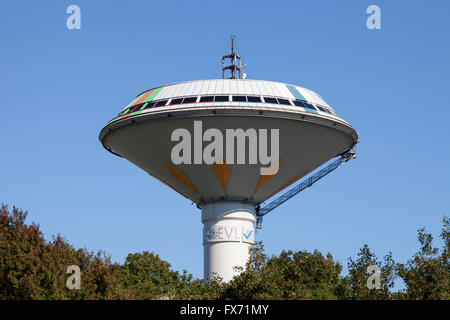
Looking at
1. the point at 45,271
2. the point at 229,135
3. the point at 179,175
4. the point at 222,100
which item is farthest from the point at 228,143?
the point at 45,271

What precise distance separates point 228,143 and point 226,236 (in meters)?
6.37

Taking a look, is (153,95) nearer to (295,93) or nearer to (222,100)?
(222,100)

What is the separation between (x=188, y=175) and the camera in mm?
40688

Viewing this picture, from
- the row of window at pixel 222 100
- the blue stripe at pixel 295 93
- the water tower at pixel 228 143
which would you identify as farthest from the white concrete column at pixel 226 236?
the blue stripe at pixel 295 93

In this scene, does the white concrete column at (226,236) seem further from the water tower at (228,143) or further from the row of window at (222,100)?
the row of window at (222,100)

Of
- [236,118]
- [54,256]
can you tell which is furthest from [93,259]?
[236,118]

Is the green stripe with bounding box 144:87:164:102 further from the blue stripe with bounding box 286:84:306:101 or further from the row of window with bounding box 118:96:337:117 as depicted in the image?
the blue stripe with bounding box 286:84:306:101

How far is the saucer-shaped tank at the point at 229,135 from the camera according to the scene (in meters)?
37.8

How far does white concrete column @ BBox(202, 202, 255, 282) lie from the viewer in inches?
1650

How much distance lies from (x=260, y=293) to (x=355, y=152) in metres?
13.5

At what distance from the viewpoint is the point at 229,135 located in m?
37.8

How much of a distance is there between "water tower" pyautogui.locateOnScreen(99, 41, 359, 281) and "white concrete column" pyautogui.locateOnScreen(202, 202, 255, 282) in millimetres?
54
